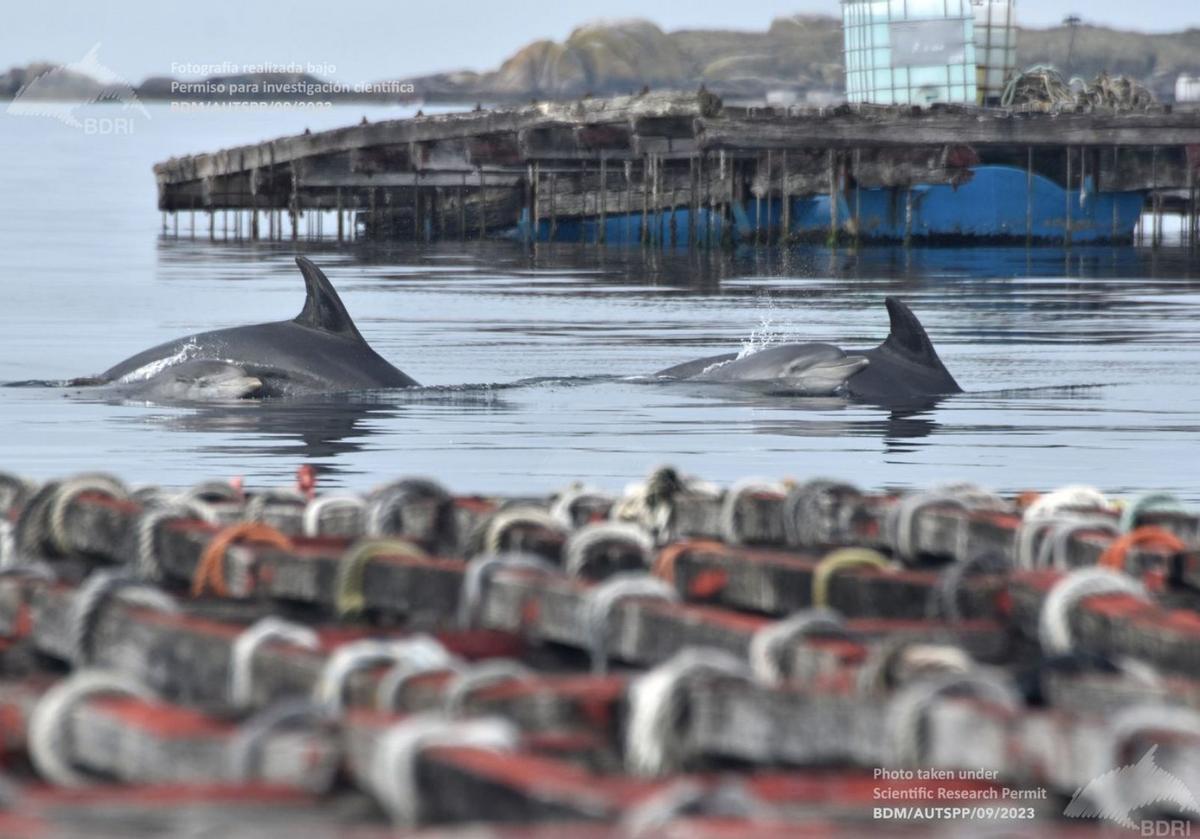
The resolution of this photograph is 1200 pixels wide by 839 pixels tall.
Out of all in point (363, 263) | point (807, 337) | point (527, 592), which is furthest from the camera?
point (363, 263)

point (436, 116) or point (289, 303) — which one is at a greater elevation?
point (436, 116)

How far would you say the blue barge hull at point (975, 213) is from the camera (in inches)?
2598

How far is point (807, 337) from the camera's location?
3127 cm

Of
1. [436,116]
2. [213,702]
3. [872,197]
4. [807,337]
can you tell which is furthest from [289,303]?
[213,702]

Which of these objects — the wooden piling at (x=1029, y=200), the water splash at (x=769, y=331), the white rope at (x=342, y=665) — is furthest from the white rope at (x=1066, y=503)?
the wooden piling at (x=1029, y=200)

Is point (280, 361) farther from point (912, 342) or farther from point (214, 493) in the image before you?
point (214, 493)

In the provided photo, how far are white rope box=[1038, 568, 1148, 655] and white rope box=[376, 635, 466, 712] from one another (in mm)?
1724

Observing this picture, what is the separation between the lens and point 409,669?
559 cm

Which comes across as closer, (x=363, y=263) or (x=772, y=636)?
(x=772, y=636)

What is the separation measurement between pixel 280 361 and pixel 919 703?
16.1m

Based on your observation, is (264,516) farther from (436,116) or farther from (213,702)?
(436,116)

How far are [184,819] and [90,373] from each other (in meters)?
21.7

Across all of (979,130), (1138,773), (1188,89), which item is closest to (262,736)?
(1138,773)

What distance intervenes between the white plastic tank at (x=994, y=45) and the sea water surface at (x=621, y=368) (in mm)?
26828
